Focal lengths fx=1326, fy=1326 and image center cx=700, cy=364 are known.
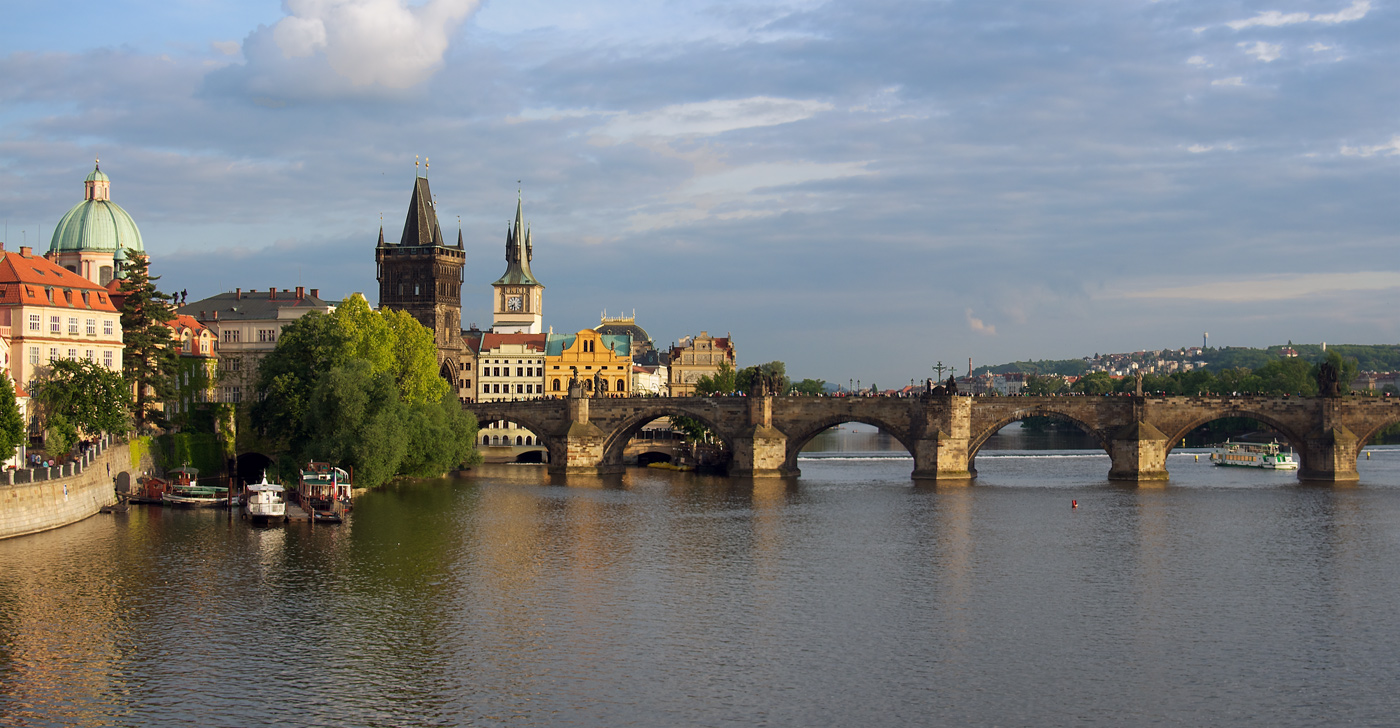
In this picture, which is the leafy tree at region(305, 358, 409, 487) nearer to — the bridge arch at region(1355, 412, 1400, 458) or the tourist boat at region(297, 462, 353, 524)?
the tourist boat at region(297, 462, 353, 524)

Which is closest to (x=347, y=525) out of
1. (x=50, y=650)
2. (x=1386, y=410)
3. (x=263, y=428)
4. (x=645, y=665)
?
(x=263, y=428)

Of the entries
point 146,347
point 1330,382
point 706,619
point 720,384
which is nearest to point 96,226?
point 146,347

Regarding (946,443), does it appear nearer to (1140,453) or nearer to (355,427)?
(1140,453)

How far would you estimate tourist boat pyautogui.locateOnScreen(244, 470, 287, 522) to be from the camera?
62906mm

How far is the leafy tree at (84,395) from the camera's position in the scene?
64.5 meters

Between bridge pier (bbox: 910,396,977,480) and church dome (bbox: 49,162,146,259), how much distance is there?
62.4 meters

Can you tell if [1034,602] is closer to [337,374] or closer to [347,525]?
[347,525]

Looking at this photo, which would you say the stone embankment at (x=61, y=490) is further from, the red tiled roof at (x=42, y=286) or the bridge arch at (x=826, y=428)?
the bridge arch at (x=826, y=428)

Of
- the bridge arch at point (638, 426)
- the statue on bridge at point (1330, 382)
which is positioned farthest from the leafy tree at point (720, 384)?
the statue on bridge at point (1330, 382)

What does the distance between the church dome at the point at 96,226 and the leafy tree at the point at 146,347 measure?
25.7 m

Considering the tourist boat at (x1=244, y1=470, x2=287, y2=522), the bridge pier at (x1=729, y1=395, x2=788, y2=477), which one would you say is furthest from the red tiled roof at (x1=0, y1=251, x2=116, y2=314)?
the bridge pier at (x1=729, y1=395, x2=788, y2=477)

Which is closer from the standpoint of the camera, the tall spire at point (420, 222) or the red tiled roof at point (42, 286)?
the red tiled roof at point (42, 286)

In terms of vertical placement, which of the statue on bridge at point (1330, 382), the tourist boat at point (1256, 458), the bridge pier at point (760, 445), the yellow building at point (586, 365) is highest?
the yellow building at point (586, 365)

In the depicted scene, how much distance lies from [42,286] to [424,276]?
61743 millimetres
